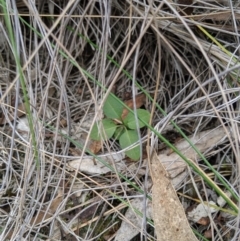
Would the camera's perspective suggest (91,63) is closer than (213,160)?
No

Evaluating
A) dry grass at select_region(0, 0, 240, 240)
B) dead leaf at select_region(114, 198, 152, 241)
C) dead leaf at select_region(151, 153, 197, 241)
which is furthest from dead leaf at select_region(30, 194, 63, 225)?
dead leaf at select_region(151, 153, 197, 241)

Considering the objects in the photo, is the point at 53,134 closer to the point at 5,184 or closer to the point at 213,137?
the point at 5,184

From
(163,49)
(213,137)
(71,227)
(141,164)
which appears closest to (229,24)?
(163,49)

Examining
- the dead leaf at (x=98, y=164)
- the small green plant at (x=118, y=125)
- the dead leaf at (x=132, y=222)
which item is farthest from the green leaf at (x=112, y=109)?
the dead leaf at (x=132, y=222)

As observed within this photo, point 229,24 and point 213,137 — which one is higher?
point 229,24

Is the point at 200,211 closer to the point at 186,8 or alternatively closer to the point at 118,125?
the point at 118,125
